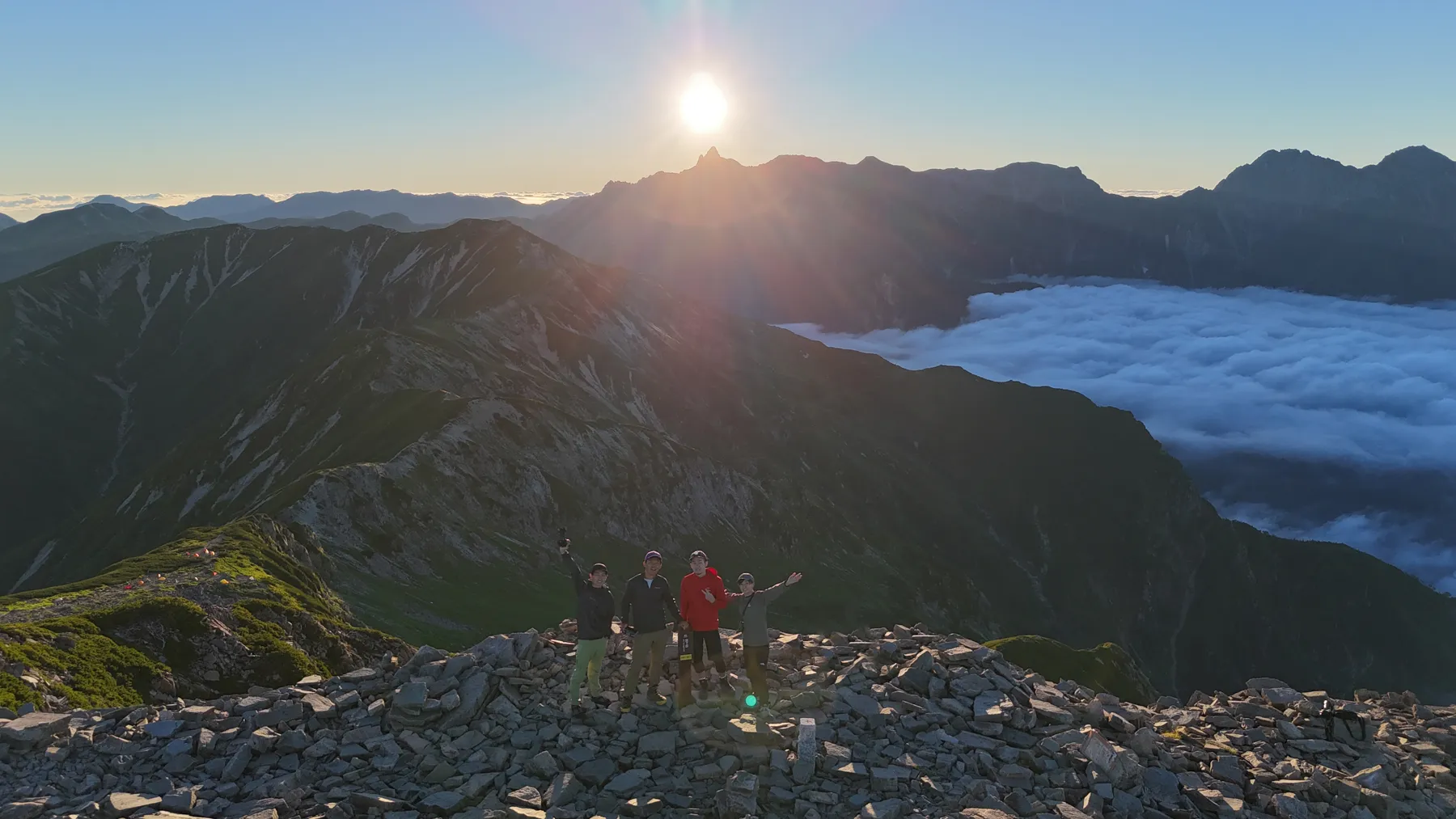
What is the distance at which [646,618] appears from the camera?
2047 centimetres

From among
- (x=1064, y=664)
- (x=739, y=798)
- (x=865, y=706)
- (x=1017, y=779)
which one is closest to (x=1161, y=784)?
(x=1017, y=779)

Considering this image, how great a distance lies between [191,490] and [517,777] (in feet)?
369

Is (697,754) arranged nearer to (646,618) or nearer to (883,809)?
(646,618)

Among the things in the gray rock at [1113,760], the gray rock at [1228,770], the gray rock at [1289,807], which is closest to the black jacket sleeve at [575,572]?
the gray rock at [1113,760]

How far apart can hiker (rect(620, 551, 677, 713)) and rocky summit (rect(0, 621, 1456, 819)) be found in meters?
0.68

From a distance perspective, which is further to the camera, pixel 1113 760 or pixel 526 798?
pixel 1113 760

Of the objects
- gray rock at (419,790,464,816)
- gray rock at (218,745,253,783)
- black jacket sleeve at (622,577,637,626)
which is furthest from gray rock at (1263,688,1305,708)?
gray rock at (218,745,253,783)

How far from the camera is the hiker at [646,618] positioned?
66.7 ft

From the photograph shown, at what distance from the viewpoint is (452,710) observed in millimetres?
20219

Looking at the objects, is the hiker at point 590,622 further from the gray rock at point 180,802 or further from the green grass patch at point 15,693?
the green grass patch at point 15,693

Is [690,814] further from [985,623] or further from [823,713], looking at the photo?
[985,623]

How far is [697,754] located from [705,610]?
11.4ft

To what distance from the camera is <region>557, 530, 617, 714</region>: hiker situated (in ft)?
65.8

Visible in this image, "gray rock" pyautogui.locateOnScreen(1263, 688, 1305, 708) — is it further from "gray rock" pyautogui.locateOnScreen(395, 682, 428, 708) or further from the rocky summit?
"gray rock" pyautogui.locateOnScreen(395, 682, 428, 708)
